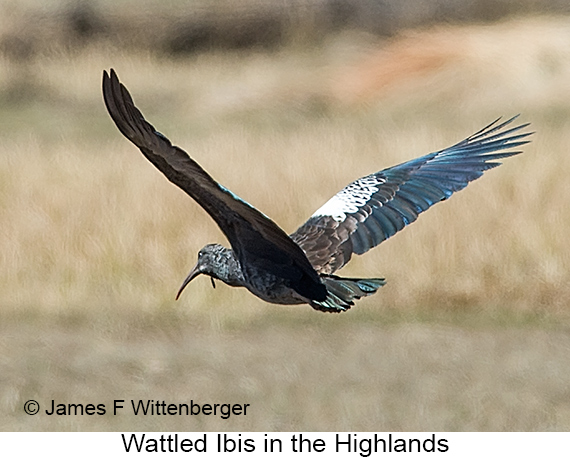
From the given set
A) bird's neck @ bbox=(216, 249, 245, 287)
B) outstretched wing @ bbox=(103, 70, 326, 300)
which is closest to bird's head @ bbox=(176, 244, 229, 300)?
bird's neck @ bbox=(216, 249, 245, 287)

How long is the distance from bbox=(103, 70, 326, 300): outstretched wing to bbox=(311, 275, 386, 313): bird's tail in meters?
0.06

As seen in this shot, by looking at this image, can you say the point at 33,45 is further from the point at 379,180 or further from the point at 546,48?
the point at 379,180

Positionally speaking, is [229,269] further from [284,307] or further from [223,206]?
[284,307]

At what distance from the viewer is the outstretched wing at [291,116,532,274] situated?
5785 millimetres

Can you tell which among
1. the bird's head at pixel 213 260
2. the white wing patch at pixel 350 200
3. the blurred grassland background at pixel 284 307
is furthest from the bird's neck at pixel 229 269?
the blurred grassland background at pixel 284 307

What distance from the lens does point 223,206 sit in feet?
15.1

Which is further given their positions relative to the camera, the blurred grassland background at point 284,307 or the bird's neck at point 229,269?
the blurred grassland background at point 284,307

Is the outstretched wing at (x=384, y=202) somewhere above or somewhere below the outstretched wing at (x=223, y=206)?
above

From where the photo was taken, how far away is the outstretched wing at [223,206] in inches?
164

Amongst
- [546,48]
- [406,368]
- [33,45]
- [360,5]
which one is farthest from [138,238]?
[360,5]

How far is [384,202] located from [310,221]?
1.14ft

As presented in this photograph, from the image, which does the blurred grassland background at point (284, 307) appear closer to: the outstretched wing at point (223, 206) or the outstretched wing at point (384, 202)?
the outstretched wing at point (384, 202)

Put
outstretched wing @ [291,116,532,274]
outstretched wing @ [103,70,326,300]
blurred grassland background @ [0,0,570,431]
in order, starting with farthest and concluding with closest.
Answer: blurred grassland background @ [0,0,570,431] < outstretched wing @ [291,116,532,274] < outstretched wing @ [103,70,326,300]

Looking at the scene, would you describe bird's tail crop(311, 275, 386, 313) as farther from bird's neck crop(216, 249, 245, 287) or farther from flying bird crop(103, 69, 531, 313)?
bird's neck crop(216, 249, 245, 287)
